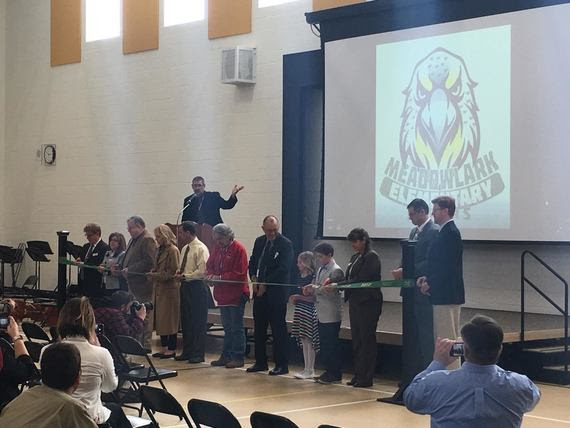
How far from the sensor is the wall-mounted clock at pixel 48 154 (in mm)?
17781

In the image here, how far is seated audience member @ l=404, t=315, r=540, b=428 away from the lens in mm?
3934

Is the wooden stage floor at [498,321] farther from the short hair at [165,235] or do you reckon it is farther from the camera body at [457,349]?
the camera body at [457,349]

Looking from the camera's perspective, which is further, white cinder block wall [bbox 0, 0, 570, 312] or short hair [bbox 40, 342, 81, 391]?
white cinder block wall [bbox 0, 0, 570, 312]

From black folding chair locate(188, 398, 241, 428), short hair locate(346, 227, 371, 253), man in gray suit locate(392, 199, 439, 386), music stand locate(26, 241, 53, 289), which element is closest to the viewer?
black folding chair locate(188, 398, 241, 428)

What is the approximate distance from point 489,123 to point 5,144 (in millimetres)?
10918

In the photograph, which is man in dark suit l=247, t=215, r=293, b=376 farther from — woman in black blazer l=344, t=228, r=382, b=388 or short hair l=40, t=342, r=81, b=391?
short hair l=40, t=342, r=81, b=391

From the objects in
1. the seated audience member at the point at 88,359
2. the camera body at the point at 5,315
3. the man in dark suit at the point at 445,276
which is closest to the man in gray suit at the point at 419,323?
the man in dark suit at the point at 445,276

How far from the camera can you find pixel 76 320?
215 inches

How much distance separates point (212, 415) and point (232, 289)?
5368 mm

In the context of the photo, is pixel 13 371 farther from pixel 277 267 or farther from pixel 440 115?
pixel 440 115

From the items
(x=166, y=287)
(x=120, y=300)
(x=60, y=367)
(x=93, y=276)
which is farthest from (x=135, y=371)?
(x=60, y=367)

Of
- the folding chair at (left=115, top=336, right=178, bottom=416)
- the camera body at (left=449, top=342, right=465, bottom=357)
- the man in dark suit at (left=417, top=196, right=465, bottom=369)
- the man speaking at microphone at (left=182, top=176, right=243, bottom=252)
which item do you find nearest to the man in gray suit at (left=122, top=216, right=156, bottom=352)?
the man speaking at microphone at (left=182, top=176, right=243, bottom=252)

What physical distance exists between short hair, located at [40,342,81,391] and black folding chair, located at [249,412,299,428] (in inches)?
43.5

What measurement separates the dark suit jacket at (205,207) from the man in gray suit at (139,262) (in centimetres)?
172
